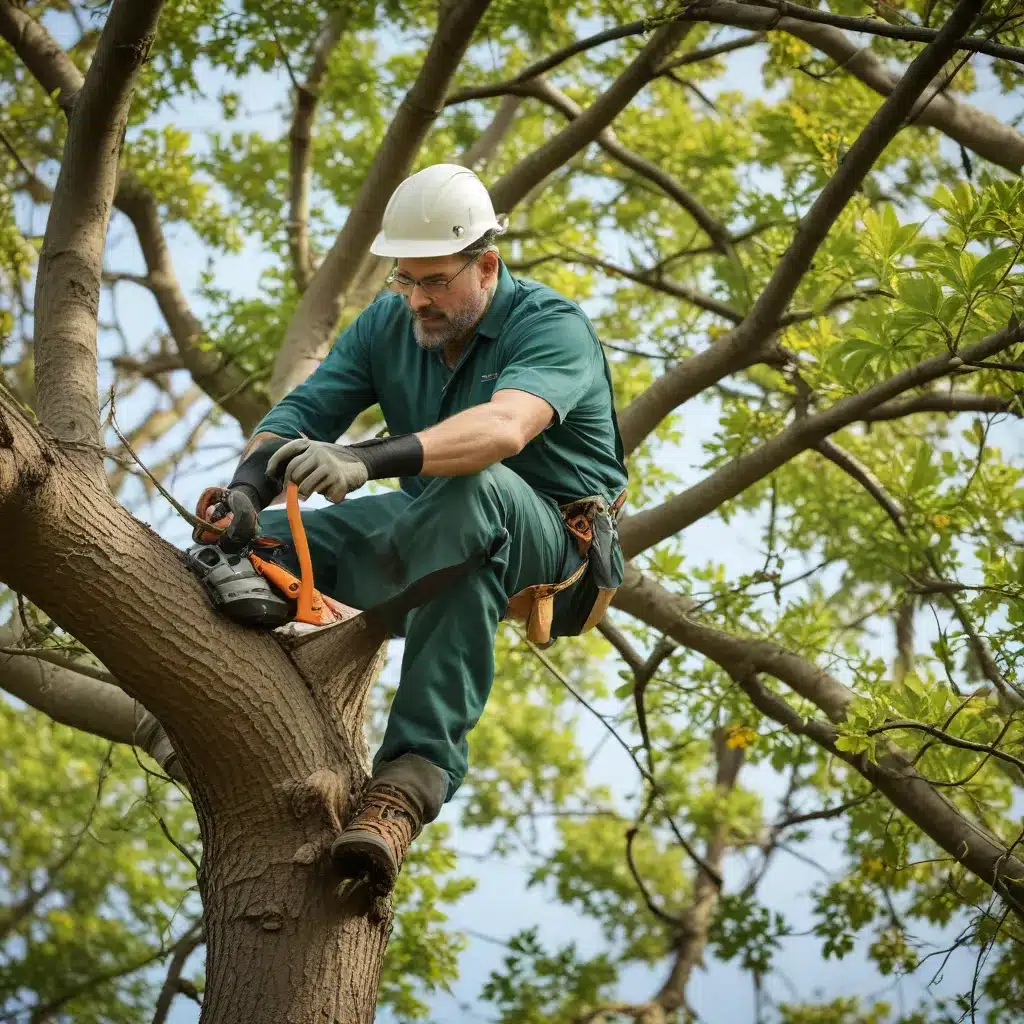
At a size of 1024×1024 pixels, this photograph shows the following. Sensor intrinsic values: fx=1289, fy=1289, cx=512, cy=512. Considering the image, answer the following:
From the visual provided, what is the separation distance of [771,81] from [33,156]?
464 cm

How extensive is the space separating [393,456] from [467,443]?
15 centimetres

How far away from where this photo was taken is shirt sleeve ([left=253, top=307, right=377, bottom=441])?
11.0 feet

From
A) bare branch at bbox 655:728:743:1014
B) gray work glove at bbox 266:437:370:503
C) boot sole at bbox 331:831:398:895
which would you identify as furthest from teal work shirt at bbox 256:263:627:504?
bare branch at bbox 655:728:743:1014

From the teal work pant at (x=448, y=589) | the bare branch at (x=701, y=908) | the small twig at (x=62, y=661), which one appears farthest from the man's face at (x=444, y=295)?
the bare branch at (x=701, y=908)

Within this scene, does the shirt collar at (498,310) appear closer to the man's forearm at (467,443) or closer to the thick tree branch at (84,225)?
the man's forearm at (467,443)

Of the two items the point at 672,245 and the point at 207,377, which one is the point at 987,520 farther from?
the point at 672,245

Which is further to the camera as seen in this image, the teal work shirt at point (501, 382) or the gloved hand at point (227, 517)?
the teal work shirt at point (501, 382)

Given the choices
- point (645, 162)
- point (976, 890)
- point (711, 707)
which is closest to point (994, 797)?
point (976, 890)

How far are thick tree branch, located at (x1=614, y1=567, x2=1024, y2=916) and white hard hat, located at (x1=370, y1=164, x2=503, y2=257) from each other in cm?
182

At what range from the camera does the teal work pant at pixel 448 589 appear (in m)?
2.66

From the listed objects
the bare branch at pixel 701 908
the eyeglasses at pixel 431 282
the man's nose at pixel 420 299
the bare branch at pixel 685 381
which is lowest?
the man's nose at pixel 420 299

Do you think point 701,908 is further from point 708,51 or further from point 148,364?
point 708,51

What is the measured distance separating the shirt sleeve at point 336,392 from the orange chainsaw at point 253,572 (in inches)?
19.0

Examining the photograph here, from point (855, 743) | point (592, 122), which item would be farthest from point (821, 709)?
point (592, 122)
